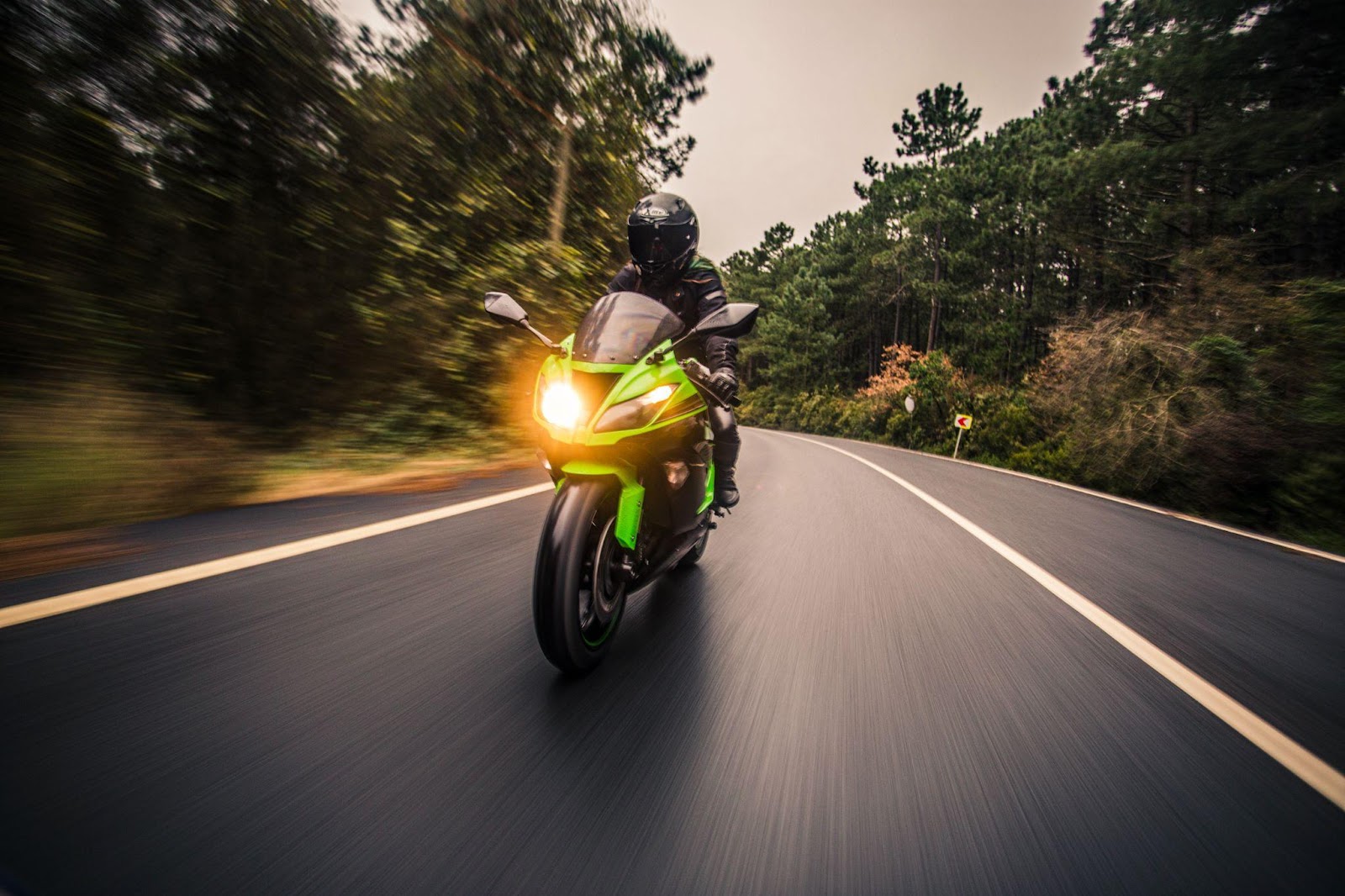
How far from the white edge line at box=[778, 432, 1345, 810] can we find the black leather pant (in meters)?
2.14

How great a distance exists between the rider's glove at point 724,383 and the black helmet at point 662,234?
79 centimetres

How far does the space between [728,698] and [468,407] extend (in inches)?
279

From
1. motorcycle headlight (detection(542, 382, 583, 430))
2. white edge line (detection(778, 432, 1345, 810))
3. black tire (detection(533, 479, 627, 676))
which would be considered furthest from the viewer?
motorcycle headlight (detection(542, 382, 583, 430))

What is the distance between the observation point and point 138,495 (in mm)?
3229

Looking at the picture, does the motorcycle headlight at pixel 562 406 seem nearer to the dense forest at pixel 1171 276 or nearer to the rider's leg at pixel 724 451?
the rider's leg at pixel 724 451

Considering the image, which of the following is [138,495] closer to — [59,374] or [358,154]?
[59,374]

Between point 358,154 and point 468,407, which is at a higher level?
point 358,154

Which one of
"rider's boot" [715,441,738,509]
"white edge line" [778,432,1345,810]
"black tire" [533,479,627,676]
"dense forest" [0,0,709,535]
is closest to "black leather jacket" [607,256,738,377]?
"rider's boot" [715,441,738,509]

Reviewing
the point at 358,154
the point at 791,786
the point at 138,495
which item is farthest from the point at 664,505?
the point at 358,154

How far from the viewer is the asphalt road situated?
1.18 m

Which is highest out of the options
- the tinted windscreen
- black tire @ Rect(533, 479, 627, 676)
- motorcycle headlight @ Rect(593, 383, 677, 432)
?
the tinted windscreen

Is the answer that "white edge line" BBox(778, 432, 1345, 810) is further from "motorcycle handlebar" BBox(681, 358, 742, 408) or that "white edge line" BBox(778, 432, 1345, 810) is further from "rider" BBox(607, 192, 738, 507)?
"motorcycle handlebar" BBox(681, 358, 742, 408)

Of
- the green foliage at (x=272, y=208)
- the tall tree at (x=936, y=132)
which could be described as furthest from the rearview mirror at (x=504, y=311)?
the tall tree at (x=936, y=132)

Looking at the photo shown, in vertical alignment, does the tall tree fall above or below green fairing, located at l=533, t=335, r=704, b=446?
above
